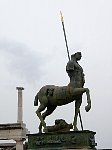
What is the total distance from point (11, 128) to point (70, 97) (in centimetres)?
2209

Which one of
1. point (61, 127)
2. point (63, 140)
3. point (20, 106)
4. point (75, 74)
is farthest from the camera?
point (20, 106)

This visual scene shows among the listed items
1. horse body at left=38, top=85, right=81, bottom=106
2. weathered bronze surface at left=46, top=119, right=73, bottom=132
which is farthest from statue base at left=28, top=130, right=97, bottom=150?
horse body at left=38, top=85, right=81, bottom=106

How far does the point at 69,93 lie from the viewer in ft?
46.2

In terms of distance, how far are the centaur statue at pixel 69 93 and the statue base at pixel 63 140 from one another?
0.39m

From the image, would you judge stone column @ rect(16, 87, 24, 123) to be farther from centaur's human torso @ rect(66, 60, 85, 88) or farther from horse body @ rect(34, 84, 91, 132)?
centaur's human torso @ rect(66, 60, 85, 88)

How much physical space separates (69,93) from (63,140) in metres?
1.50

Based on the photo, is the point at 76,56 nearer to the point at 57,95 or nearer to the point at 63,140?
the point at 57,95

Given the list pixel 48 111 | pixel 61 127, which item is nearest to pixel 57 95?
pixel 48 111

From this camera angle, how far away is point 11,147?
137 feet

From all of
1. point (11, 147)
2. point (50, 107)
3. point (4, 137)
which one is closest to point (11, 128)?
point (4, 137)

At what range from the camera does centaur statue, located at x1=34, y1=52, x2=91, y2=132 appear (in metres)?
14.1

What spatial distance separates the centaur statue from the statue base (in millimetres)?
393

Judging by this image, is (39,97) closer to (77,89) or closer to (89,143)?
(77,89)

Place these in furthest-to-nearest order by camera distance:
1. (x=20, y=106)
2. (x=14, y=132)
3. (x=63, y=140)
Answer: (x=20, y=106) → (x=14, y=132) → (x=63, y=140)
